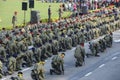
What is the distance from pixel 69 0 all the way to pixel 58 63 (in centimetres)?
4978

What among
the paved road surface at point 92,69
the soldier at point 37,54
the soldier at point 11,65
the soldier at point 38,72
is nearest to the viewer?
the soldier at point 38,72

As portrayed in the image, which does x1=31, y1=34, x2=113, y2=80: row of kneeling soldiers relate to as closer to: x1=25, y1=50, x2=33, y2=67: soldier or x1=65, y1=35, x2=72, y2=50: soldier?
x1=25, y1=50, x2=33, y2=67: soldier

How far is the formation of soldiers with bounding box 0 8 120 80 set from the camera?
36.1m

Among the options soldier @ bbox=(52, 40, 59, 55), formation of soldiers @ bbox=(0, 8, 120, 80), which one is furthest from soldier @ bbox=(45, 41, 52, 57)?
soldier @ bbox=(52, 40, 59, 55)

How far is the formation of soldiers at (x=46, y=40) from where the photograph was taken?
3612 cm

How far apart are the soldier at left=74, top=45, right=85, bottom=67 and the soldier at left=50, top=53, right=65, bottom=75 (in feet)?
9.01

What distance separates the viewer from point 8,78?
32875mm

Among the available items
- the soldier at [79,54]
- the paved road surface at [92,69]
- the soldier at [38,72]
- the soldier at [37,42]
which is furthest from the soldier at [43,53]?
the soldier at [38,72]

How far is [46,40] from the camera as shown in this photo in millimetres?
44438

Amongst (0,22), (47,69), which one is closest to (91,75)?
(47,69)

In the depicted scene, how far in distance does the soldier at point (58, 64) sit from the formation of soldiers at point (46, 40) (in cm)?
258

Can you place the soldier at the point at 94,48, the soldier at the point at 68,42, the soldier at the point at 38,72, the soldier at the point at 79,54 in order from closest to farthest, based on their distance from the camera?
1. the soldier at the point at 38,72
2. the soldier at the point at 79,54
3. the soldier at the point at 94,48
4. the soldier at the point at 68,42

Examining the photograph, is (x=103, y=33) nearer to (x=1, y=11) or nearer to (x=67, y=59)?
(x=67, y=59)

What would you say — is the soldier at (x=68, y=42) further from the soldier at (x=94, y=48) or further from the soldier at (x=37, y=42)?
the soldier at (x=94, y=48)
